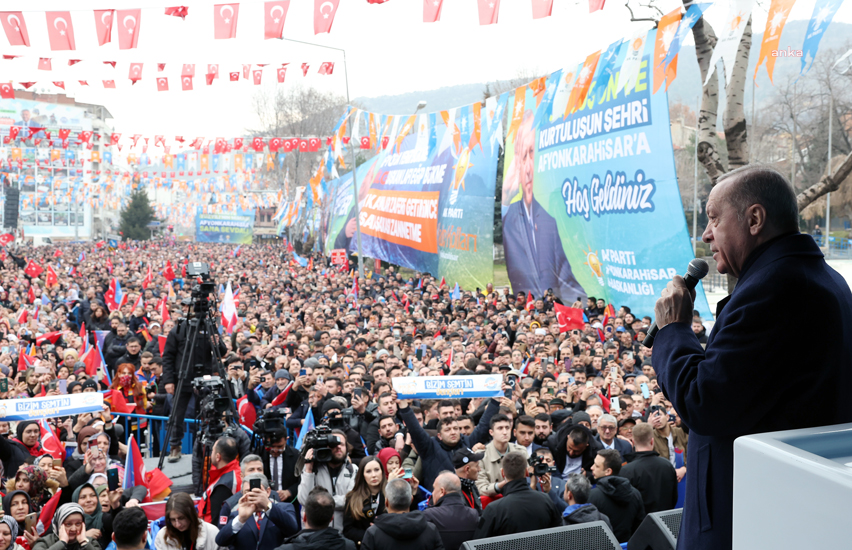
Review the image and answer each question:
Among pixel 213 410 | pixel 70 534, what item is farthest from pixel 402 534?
pixel 213 410

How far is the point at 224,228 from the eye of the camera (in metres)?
84.1

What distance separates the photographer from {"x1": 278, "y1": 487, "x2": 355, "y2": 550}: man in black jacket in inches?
172

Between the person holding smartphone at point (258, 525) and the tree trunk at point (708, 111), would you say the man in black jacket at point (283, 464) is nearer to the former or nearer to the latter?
the person holding smartphone at point (258, 525)

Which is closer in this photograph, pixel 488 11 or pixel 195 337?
pixel 195 337

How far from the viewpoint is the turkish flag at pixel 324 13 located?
11786mm

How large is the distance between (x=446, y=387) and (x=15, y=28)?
11.0m

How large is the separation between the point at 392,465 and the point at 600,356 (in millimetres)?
6246

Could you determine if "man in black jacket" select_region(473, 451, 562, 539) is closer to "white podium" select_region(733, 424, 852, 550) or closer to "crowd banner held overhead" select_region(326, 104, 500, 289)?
"white podium" select_region(733, 424, 852, 550)

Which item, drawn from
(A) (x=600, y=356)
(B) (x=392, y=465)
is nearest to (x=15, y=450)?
(B) (x=392, y=465)

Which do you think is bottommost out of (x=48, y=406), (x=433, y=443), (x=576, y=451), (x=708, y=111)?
(x=576, y=451)

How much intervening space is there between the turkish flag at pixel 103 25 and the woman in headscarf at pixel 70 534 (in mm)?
10350

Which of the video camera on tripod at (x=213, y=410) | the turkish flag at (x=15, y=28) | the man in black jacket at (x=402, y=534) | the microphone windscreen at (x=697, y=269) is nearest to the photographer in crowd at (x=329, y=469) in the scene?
the man in black jacket at (x=402, y=534)

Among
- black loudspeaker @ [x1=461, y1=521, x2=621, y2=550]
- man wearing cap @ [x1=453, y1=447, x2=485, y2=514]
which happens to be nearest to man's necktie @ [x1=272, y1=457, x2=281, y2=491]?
man wearing cap @ [x1=453, y1=447, x2=485, y2=514]

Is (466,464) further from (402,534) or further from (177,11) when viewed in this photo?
(177,11)
